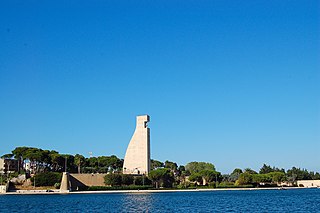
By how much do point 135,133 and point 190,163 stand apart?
1814 inches

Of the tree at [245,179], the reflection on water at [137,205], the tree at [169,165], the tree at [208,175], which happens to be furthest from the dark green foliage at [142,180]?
the tree at [169,165]

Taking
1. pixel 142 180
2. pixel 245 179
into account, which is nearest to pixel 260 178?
pixel 245 179

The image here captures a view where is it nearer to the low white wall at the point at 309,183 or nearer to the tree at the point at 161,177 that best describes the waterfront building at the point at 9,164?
the tree at the point at 161,177

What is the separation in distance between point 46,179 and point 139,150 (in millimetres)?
20760

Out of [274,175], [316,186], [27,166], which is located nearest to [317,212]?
[274,175]

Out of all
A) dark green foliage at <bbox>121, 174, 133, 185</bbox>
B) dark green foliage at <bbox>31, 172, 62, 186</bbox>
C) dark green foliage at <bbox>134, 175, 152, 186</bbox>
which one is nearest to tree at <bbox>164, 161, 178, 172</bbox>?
dark green foliage at <bbox>134, 175, 152, 186</bbox>

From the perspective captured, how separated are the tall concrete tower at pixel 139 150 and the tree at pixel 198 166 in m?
38.0

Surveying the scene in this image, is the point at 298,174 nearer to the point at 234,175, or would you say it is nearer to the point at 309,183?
the point at 309,183

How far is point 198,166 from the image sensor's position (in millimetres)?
134375

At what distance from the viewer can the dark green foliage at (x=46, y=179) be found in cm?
8356

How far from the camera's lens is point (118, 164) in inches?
4370

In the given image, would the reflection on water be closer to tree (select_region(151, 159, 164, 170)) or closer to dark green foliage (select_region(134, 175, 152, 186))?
dark green foliage (select_region(134, 175, 152, 186))

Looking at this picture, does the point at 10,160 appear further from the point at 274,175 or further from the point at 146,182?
the point at 274,175

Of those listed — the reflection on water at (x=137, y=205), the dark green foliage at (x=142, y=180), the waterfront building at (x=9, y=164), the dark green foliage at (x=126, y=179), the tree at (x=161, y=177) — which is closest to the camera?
the reflection on water at (x=137, y=205)
